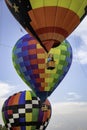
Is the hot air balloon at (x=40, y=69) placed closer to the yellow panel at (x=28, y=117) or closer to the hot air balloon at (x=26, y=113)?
the hot air balloon at (x=26, y=113)

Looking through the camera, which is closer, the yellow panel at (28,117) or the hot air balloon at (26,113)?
the yellow panel at (28,117)

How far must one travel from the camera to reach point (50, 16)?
81.9 feet

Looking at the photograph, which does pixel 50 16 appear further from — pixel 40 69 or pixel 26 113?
pixel 26 113

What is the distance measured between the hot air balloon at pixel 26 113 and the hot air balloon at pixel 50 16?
30.1 feet

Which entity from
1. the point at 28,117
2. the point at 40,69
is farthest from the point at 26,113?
the point at 40,69

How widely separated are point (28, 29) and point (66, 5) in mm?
2539

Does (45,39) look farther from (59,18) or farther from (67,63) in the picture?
(67,63)

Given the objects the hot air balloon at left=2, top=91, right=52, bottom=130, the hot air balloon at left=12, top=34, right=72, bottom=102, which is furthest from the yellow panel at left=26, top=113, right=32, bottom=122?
the hot air balloon at left=12, top=34, right=72, bottom=102

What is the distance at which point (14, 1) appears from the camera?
25422 millimetres

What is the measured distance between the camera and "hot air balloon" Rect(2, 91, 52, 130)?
34219 millimetres

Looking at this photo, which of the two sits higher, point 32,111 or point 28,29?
point 28,29

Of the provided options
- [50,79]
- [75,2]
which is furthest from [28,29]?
[50,79]

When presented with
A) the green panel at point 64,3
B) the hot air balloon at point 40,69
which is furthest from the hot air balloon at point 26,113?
the green panel at point 64,3

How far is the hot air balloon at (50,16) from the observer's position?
24.8 meters
